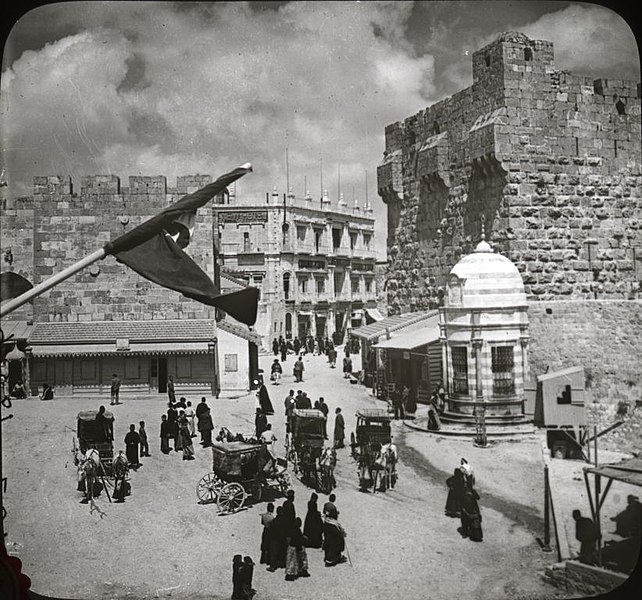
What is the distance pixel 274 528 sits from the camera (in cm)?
462

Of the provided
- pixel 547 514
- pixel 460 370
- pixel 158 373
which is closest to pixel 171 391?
pixel 158 373

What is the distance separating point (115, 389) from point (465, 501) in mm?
2841

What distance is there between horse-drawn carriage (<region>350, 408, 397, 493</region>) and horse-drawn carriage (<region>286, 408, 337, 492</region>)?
8.5 inches

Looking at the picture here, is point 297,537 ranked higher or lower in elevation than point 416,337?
lower

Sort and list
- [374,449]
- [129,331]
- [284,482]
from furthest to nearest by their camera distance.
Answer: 1. [129,331]
2. [374,449]
3. [284,482]

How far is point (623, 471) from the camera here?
15.6 feet

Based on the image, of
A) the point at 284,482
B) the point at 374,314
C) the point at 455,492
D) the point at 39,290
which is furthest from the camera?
the point at 374,314

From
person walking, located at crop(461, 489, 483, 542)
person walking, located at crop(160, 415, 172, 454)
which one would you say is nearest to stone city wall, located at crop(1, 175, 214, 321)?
person walking, located at crop(160, 415, 172, 454)

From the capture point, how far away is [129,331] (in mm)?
5141

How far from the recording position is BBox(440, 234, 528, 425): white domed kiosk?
195 inches

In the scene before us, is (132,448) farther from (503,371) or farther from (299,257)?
(503,371)

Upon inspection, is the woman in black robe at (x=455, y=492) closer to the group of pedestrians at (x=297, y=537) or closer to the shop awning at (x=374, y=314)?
the group of pedestrians at (x=297, y=537)

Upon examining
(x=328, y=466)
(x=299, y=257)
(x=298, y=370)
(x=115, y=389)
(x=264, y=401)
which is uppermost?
(x=299, y=257)

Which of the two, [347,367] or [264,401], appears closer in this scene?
[264,401]
